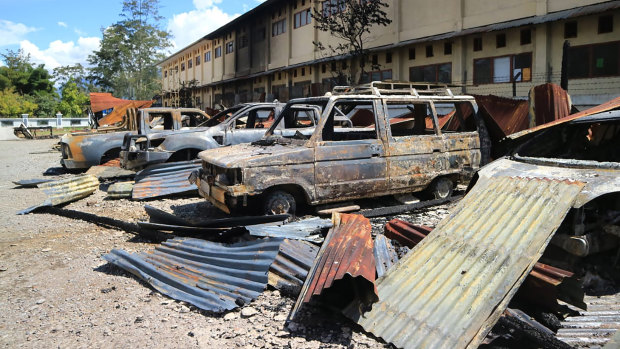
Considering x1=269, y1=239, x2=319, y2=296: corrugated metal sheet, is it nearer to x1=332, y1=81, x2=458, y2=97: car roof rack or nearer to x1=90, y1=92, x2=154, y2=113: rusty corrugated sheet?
x1=332, y1=81, x2=458, y2=97: car roof rack

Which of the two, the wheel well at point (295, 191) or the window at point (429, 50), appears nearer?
the wheel well at point (295, 191)

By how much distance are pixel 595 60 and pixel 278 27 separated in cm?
1780

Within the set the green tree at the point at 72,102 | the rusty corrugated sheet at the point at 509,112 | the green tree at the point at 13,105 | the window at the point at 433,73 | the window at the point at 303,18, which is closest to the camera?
the rusty corrugated sheet at the point at 509,112

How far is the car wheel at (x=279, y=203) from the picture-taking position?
556 centimetres

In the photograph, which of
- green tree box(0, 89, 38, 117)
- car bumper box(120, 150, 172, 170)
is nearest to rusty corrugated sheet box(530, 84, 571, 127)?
car bumper box(120, 150, 172, 170)

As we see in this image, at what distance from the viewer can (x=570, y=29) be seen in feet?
39.3

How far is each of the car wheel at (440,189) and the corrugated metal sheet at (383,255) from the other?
253cm

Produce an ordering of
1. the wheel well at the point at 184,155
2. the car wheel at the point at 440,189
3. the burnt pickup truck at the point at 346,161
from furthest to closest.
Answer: the wheel well at the point at 184,155 → the car wheel at the point at 440,189 → the burnt pickup truck at the point at 346,161

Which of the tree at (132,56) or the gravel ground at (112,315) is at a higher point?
the tree at (132,56)

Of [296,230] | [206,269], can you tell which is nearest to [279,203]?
[296,230]

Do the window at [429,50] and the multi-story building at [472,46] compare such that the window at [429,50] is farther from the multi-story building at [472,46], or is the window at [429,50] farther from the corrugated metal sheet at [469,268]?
the corrugated metal sheet at [469,268]

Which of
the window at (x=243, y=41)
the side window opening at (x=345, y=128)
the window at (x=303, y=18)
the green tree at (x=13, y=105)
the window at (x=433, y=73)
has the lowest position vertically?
the side window opening at (x=345, y=128)

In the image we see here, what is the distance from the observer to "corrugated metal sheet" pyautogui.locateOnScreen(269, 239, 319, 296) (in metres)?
3.73

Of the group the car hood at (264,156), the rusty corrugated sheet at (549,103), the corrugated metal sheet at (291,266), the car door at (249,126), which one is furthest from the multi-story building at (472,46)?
the corrugated metal sheet at (291,266)
